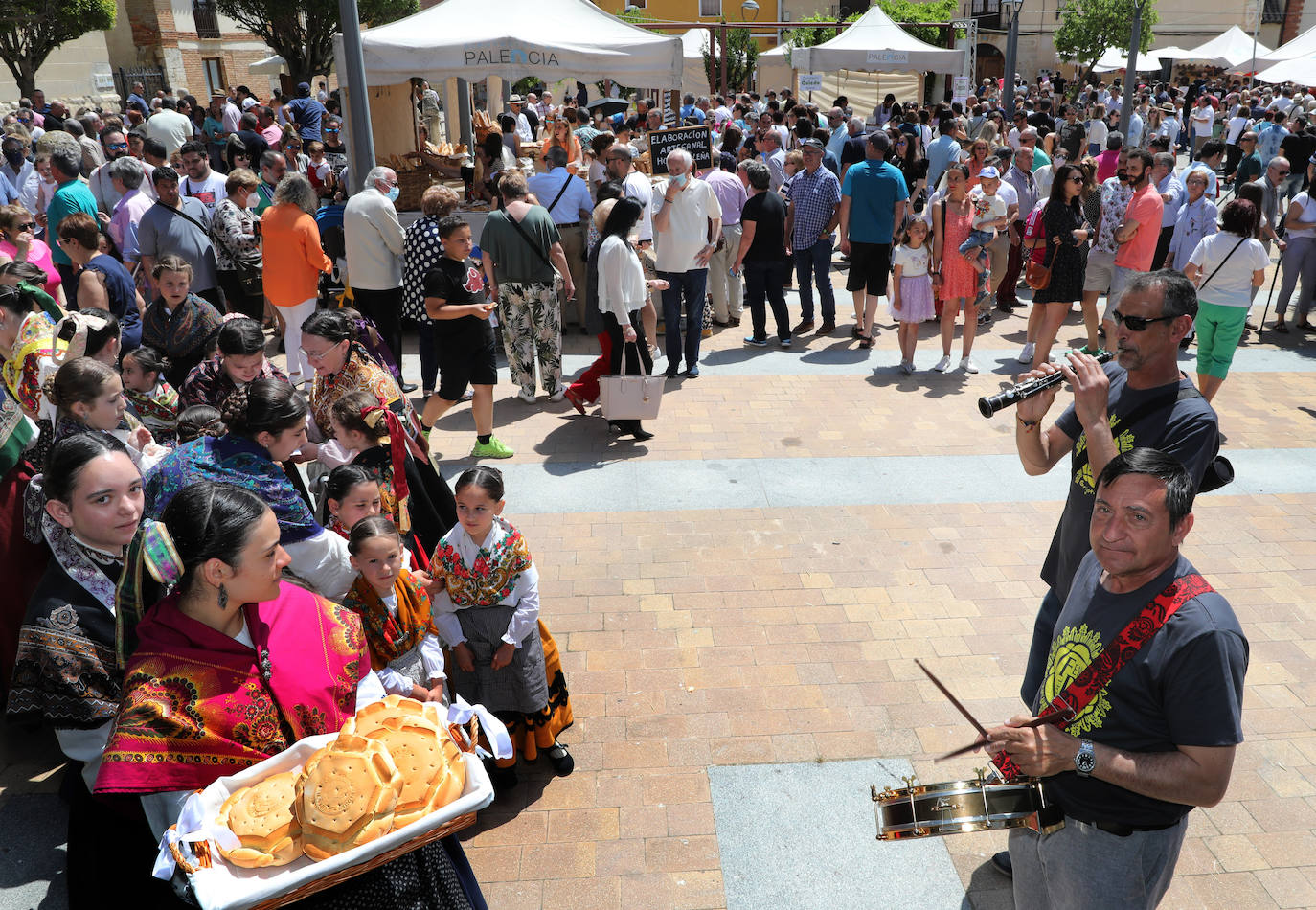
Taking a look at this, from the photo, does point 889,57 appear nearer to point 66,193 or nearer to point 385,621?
point 66,193

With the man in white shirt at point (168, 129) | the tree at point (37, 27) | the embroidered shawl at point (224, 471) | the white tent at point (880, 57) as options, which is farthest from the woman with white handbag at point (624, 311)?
the tree at point (37, 27)

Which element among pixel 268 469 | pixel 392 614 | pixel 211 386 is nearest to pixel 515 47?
pixel 211 386

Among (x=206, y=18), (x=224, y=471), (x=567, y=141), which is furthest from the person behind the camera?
(x=206, y=18)

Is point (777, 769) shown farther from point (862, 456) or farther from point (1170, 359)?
point (862, 456)

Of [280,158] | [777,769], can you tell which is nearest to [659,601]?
[777,769]

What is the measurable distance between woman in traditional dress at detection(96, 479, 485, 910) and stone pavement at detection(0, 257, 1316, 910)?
3.59 feet

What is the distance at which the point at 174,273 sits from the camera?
223 inches

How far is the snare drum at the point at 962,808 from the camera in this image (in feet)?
7.84

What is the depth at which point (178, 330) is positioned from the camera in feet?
18.8

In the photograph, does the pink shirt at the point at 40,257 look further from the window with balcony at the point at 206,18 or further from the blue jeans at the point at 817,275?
the window with balcony at the point at 206,18

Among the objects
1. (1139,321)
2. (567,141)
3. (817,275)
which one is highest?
(567,141)

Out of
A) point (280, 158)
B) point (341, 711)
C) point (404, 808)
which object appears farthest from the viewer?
point (280, 158)

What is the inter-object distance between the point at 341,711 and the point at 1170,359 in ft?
9.37

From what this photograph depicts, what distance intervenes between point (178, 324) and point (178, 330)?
0.11 ft
